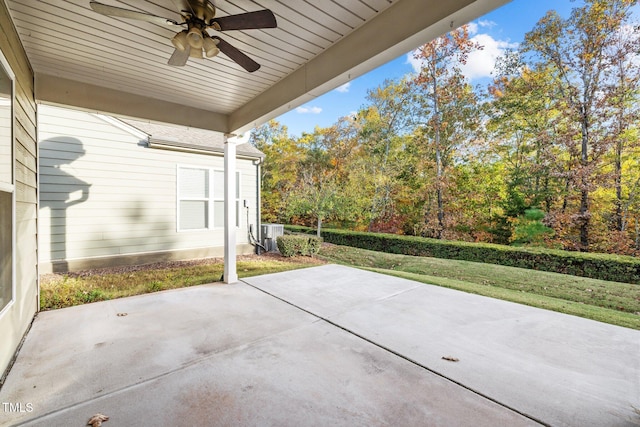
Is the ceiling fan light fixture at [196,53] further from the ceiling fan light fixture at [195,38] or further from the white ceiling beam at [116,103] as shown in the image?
the white ceiling beam at [116,103]

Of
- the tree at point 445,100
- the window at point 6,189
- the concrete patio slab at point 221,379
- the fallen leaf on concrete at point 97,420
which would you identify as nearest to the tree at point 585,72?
the tree at point 445,100

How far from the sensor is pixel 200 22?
2.09 meters

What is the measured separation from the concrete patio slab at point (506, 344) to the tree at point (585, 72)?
7925 mm

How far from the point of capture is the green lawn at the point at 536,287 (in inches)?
150

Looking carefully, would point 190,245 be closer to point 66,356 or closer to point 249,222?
point 249,222

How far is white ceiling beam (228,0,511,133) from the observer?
1830 mm

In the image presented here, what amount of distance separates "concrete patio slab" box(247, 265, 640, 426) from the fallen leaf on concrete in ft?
6.57

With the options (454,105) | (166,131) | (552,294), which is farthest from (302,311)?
(454,105)

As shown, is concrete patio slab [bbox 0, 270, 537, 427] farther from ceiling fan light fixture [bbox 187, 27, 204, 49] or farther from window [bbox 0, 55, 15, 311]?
ceiling fan light fixture [bbox 187, 27, 204, 49]

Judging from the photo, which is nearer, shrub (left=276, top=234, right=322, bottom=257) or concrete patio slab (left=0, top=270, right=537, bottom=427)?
concrete patio slab (left=0, top=270, right=537, bottom=427)

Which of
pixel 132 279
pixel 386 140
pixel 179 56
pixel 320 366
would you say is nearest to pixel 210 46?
pixel 179 56

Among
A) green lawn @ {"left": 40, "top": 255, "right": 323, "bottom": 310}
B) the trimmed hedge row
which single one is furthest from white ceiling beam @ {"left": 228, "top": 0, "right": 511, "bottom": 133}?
the trimmed hedge row

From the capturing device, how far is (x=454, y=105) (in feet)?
39.7

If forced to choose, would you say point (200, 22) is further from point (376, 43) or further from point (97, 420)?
point (97, 420)
